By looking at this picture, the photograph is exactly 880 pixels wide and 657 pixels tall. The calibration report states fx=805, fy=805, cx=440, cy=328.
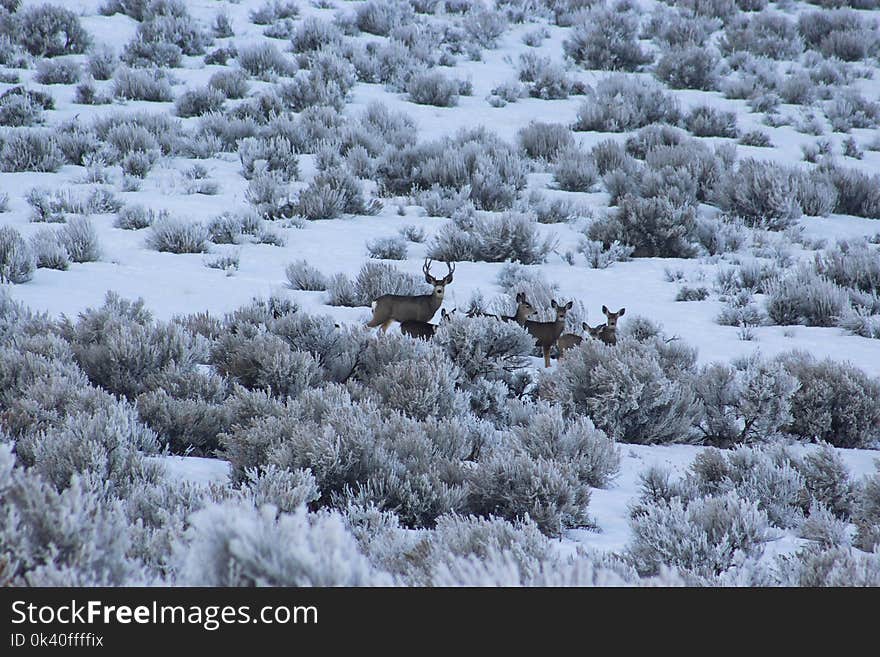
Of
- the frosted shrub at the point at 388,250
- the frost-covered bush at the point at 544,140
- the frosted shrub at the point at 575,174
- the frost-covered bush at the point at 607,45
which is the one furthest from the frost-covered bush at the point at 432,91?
the frosted shrub at the point at 388,250

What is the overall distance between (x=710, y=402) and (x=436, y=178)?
25.1 ft

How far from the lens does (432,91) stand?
56.4 feet

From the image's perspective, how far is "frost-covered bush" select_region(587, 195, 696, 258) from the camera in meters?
11.6

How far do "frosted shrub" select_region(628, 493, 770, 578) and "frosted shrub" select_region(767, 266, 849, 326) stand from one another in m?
5.48

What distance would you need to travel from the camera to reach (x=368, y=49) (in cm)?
1933

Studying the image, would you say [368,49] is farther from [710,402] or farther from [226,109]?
[710,402]

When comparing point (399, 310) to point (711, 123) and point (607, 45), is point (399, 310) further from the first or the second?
point (607, 45)

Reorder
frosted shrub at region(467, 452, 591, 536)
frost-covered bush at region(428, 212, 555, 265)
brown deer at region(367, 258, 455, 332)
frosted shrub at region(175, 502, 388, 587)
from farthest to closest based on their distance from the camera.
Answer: frost-covered bush at region(428, 212, 555, 265) → brown deer at region(367, 258, 455, 332) → frosted shrub at region(467, 452, 591, 536) → frosted shrub at region(175, 502, 388, 587)

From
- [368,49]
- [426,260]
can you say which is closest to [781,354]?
[426,260]

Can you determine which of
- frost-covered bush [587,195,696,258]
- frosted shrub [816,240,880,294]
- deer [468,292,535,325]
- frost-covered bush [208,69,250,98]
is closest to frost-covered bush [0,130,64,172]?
frost-covered bush [208,69,250,98]

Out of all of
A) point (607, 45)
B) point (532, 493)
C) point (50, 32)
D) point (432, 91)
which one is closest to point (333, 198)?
point (432, 91)

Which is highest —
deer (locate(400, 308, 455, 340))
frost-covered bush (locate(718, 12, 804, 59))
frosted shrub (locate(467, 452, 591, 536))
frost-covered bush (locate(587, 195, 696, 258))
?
frosted shrub (locate(467, 452, 591, 536))

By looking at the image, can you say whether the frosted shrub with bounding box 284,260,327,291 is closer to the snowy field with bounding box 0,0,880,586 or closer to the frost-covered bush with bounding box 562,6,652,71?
the snowy field with bounding box 0,0,880,586

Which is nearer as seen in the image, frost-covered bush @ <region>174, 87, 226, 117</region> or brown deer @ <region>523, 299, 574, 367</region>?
brown deer @ <region>523, 299, 574, 367</region>
